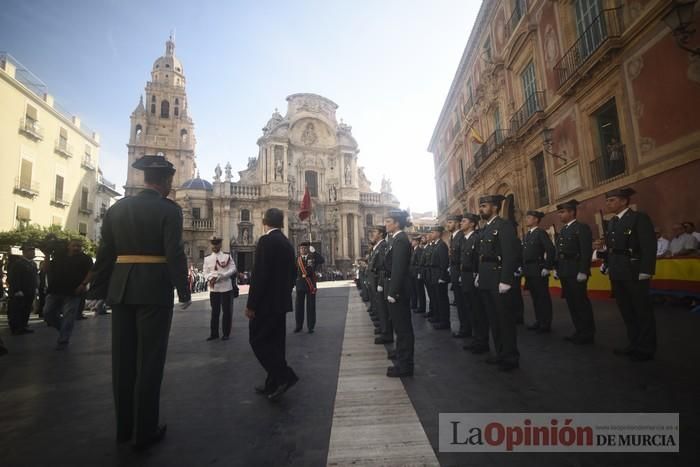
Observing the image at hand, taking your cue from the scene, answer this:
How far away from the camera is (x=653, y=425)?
2.20m

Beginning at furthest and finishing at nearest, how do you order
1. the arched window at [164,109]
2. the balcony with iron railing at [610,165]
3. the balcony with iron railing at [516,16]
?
the arched window at [164,109] < the balcony with iron railing at [516,16] < the balcony with iron railing at [610,165]

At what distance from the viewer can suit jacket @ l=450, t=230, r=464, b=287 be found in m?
5.75

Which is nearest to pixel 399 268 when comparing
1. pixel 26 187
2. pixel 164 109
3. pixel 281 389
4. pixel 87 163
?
pixel 281 389

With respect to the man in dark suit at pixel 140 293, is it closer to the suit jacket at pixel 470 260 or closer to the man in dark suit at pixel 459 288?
the suit jacket at pixel 470 260

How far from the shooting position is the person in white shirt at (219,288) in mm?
5965

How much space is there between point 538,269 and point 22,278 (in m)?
11.2

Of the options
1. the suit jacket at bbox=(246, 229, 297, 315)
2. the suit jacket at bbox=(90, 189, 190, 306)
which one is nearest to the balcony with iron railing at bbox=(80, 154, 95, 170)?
the suit jacket at bbox=(90, 189, 190, 306)

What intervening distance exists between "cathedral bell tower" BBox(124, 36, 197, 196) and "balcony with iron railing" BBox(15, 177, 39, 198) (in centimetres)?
2059

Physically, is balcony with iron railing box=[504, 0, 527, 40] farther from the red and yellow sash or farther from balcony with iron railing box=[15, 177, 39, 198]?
balcony with iron railing box=[15, 177, 39, 198]

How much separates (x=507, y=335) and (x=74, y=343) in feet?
23.9

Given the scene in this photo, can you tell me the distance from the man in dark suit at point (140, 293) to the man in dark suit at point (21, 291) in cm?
695

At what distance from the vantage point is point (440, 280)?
21.4ft

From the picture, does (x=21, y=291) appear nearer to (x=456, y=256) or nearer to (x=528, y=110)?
(x=456, y=256)

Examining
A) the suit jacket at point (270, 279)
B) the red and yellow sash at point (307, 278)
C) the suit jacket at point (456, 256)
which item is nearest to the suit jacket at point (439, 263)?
the suit jacket at point (456, 256)
